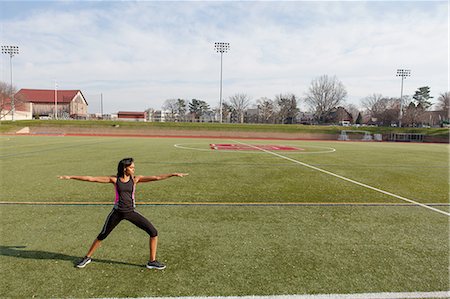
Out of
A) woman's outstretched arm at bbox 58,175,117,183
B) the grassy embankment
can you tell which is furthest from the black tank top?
the grassy embankment

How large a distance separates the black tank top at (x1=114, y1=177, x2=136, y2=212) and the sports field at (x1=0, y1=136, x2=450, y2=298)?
0.86 meters

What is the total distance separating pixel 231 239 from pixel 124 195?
2.16 meters

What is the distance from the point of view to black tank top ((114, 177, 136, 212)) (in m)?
4.09

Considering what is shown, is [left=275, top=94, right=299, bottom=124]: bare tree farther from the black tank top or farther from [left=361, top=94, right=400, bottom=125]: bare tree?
the black tank top

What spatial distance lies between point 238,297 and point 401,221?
193 inches

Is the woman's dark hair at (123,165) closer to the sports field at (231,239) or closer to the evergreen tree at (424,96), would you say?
the sports field at (231,239)

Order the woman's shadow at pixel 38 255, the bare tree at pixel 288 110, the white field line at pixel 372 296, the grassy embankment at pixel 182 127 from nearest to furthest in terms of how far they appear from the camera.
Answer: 1. the white field line at pixel 372 296
2. the woman's shadow at pixel 38 255
3. the grassy embankment at pixel 182 127
4. the bare tree at pixel 288 110

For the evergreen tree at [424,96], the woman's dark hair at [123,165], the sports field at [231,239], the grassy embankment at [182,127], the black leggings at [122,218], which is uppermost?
the evergreen tree at [424,96]

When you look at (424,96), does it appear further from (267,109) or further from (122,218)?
(122,218)

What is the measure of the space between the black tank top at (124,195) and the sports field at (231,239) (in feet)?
2.82

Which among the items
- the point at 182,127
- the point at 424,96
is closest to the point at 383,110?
the point at 424,96

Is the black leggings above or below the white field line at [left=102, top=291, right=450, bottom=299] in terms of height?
above

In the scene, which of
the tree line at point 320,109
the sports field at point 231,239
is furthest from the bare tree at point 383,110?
the sports field at point 231,239

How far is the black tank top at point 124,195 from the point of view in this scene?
4094mm
